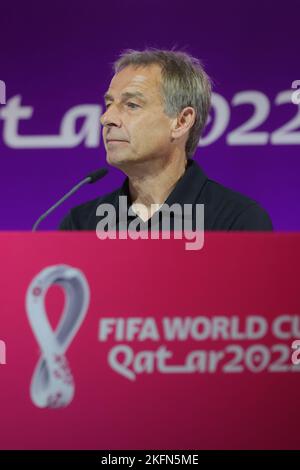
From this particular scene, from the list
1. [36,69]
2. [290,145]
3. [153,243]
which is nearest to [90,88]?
[36,69]

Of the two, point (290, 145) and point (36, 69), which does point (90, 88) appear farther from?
point (290, 145)

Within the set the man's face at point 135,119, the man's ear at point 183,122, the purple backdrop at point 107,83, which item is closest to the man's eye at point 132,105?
the man's face at point 135,119

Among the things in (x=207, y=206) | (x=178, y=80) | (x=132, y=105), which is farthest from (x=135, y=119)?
(x=207, y=206)

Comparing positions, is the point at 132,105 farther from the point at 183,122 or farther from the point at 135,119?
the point at 183,122

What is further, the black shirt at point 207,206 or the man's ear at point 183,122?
the man's ear at point 183,122

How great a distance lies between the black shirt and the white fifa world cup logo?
668mm

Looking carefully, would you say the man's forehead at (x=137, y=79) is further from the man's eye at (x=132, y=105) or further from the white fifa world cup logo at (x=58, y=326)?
the white fifa world cup logo at (x=58, y=326)

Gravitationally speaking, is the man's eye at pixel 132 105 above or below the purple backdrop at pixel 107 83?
below

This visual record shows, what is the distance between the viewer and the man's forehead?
180 centimetres

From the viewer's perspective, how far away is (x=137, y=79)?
5.94 feet

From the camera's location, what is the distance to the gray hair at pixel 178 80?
1829 millimetres

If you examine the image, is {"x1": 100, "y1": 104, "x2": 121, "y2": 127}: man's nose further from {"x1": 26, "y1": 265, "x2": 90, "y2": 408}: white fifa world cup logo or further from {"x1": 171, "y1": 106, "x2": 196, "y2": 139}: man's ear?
{"x1": 26, "y1": 265, "x2": 90, "y2": 408}: white fifa world cup logo

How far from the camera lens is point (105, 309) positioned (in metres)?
1.06
